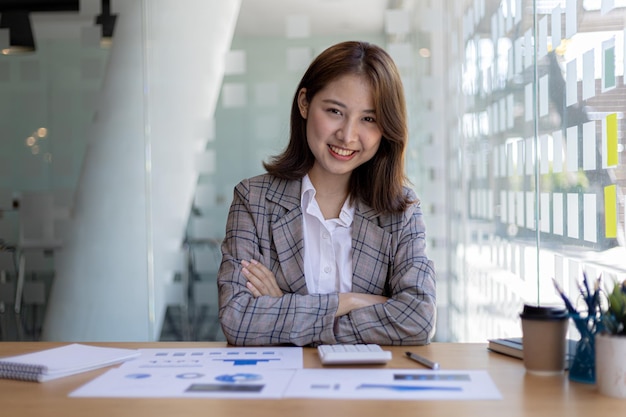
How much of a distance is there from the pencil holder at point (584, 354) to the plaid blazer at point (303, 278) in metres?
0.48

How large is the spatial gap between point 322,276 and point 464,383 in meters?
0.77

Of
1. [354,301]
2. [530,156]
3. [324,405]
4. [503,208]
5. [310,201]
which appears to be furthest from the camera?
[503,208]

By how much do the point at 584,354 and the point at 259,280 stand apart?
883 millimetres

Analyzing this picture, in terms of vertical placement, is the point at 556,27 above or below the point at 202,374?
above

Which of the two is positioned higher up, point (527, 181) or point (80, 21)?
point (80, 21)

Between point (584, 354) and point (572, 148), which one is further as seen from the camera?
point (572, 148)

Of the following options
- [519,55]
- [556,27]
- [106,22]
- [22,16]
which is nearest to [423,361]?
[556,27]

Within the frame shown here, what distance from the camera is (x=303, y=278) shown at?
81.6 inches

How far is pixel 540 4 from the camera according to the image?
301 centimetres

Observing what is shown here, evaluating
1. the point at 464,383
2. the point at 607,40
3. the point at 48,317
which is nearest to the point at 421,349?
the point at 464,383

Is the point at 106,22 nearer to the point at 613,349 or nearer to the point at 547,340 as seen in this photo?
the point at 547,340

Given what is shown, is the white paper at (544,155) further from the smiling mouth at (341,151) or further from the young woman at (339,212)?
the smiling mouth at (341,151)

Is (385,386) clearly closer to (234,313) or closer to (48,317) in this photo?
(234,313)

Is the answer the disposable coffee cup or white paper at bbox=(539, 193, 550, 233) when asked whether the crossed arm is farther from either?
white paper at bbox=(539, 193, 550, 233)
